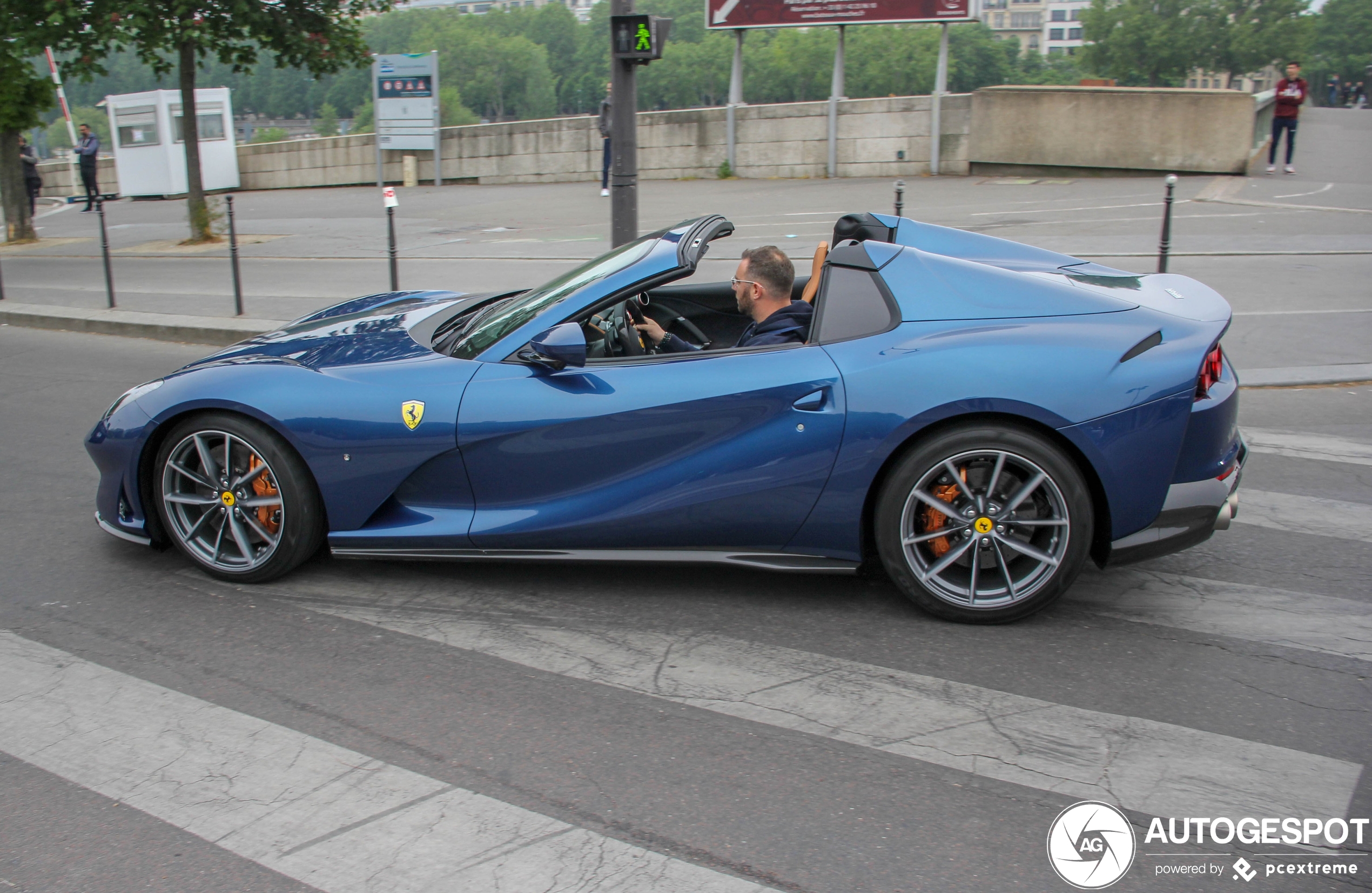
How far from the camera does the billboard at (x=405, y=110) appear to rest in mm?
26484

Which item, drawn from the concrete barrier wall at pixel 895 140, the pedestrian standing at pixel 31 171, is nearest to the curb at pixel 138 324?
the pedestrian standing at pixel 31 171

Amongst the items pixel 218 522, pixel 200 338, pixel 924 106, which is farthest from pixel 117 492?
pixel 924 106

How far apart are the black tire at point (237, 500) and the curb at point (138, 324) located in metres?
5.20

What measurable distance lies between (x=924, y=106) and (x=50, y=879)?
72.3ft

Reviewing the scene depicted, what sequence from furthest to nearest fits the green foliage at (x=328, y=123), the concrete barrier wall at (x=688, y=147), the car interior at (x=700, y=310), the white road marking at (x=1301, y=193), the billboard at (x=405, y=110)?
the green foliage at (x=328, y=123), the billboard at (x=405, y=110), the concrete barrier wall at (x=688, y=147), the white road marking at (x=1301, y=193), the car interior at (x=700, y=310)

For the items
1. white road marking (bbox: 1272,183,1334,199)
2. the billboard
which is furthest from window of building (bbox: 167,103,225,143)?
white road marking (bbox: 1272,183,1334,199)

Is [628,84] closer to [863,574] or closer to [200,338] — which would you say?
[200,338]

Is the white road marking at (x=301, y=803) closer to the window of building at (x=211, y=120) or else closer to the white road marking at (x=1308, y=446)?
the white road marking at (x=1308, y=446)

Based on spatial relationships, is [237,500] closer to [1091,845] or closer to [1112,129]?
[1091,845]

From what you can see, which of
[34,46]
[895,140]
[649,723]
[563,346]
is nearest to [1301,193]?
[895,140]

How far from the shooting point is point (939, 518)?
3924mm

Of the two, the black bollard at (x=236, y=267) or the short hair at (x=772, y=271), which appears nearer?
the short hair at (x=772, y=271)

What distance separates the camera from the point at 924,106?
73.3ft

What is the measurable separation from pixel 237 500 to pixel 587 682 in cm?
169
